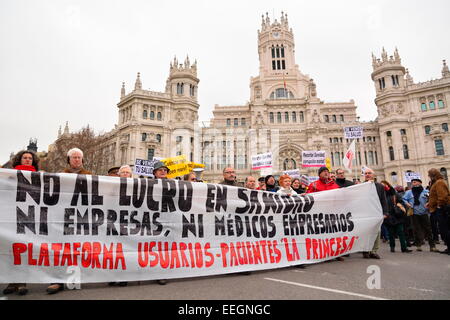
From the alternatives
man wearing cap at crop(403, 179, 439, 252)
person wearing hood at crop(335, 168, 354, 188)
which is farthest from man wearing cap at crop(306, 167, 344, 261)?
man wearing cap at crop(403, 179, 439, 252)

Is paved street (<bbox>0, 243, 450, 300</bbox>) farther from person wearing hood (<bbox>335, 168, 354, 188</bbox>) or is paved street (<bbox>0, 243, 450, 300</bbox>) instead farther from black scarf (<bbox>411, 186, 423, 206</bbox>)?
black scarf (<bbox>411, 186, 423, 206</bbox>)

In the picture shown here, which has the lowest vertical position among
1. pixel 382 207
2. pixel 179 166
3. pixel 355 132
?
pixel 382 207

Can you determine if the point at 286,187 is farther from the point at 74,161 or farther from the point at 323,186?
the point at 74,161

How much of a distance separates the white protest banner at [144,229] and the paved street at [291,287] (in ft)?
0.75

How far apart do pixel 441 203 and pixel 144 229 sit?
8394 mm

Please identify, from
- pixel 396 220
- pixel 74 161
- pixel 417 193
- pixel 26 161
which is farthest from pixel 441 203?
pixel 26 161

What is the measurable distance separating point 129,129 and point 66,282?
A: 45.0 m

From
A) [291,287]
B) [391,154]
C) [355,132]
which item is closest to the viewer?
[291,287]

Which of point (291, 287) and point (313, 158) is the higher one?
point (313, 158)

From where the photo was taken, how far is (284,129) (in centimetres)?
5072

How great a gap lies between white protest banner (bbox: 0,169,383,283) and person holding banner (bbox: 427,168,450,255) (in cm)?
382

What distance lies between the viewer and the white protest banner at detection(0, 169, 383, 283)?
4082mm
